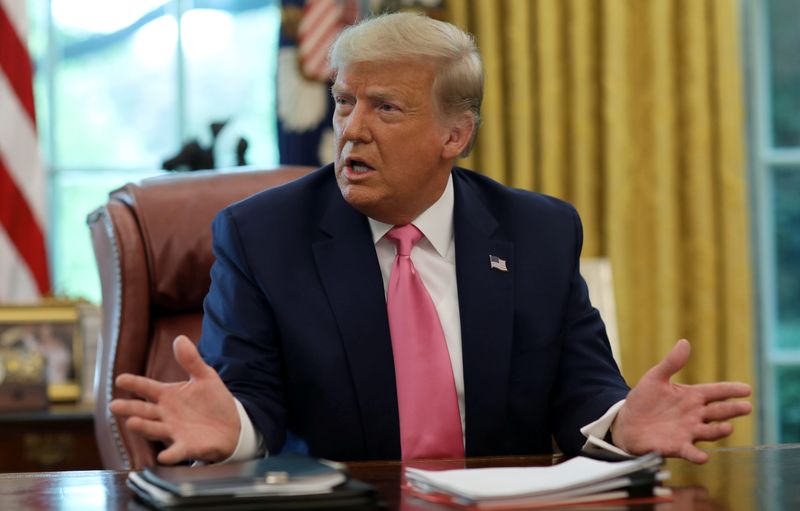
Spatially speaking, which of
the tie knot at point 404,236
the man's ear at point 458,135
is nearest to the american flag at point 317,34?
the man's ear at point 458,135

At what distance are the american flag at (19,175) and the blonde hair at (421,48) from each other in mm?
1900

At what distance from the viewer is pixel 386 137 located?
214 centimetres

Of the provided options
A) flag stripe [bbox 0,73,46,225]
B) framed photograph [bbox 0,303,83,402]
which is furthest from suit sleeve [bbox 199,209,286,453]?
flag stripe [bbox 0,73,46,225]

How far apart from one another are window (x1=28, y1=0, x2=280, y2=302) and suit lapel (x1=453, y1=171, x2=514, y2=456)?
1.95 meters

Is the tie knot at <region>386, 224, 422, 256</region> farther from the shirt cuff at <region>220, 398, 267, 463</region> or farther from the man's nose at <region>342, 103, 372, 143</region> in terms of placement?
the shirt cuff at <region>220, 398, 267, 463</region>

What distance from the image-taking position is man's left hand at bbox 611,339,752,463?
1.69 metres

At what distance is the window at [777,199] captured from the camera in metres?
4.18

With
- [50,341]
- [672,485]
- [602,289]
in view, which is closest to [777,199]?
[602,289]

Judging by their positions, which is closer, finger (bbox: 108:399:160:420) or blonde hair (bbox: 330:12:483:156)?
finger (bbox: 108:399:160:420)

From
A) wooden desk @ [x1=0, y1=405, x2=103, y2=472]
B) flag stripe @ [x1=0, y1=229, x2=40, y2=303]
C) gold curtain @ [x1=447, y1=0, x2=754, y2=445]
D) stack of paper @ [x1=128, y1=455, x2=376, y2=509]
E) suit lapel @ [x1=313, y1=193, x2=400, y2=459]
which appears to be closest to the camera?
stack of paper @ [x1=128, y1=455, x2=376, y2=509]

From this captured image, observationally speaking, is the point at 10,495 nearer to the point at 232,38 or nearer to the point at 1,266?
the point at 1,266

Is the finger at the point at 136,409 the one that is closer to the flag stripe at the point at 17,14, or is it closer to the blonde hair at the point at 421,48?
the blonde hair at the point at 421,48

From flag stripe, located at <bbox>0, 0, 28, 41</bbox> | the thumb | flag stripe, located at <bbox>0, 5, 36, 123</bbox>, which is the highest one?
flag stripe, located at <bbox>0, 0, 28, 41</bbox>

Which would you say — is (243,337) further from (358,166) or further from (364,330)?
(358,166)
